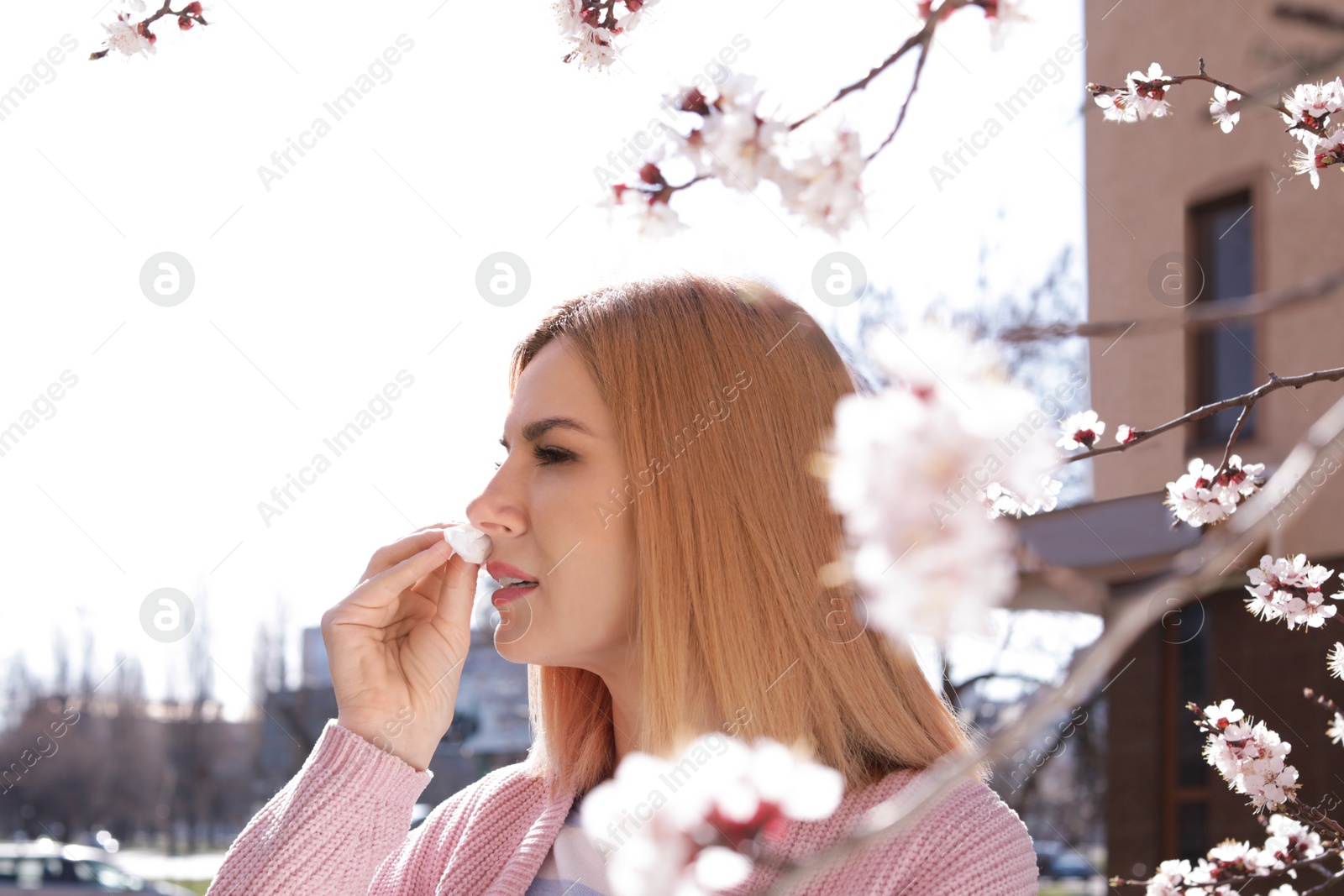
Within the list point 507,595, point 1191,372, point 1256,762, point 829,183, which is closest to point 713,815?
point 829,183

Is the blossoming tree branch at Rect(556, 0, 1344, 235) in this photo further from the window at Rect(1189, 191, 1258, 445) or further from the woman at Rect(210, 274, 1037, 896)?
the window at Rect(1189, 191, 1258, 445)

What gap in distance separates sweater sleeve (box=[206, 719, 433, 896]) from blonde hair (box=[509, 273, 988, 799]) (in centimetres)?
37

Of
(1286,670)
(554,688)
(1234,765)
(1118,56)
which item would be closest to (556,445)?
(554,688)

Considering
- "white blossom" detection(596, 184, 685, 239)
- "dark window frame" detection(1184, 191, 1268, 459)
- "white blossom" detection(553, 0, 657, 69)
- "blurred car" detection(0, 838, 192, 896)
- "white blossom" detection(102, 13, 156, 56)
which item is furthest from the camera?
"blurred car" detection(0, 838, 192, 896)

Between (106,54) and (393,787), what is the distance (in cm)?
110

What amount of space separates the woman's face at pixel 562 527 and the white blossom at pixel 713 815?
1.00m

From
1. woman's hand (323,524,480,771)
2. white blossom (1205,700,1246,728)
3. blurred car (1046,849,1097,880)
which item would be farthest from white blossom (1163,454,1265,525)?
blurred car (1046,849,1097,880)

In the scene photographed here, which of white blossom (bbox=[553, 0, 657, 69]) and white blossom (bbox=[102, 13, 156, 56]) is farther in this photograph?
white blossom (bbox=[102, 13, 156, 56])

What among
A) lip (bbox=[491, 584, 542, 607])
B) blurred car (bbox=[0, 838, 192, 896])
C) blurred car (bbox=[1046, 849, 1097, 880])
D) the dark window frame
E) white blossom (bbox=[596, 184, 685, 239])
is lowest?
blurred car (bbox=[0, 838, 192, 896])

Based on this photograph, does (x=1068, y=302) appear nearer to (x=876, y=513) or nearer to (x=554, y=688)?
(x=554, y=688)

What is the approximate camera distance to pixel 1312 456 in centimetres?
41

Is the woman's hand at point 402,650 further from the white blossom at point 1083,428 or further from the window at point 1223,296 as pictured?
the window at point 1223,296

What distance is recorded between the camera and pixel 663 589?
1513 mm

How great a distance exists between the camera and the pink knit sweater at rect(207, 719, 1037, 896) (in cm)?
134
